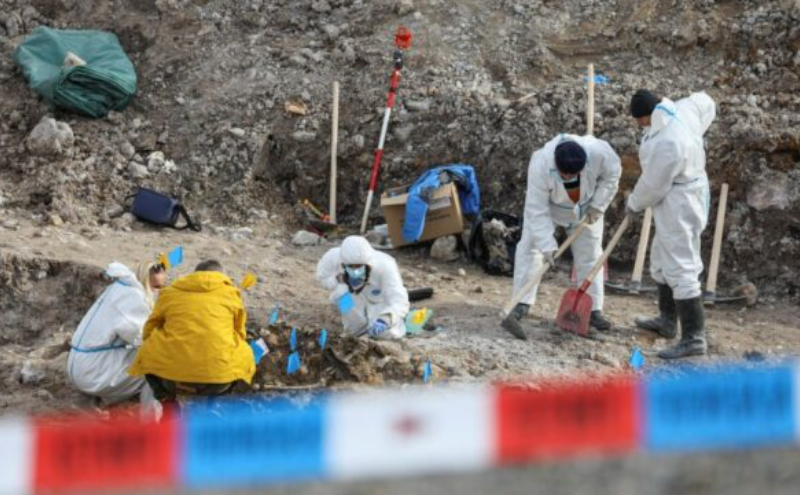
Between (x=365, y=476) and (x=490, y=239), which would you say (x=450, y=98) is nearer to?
(x=490, y=239)

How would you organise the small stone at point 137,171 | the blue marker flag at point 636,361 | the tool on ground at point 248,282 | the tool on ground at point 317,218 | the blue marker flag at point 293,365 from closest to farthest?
the blue marker flag at point 636,361 → the blue marker flag at point 293,365 → the tool on ground at point 248,282 → the tool on ground at point 317,218 → the small stone at point 137,171

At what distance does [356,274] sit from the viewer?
8.14 meters

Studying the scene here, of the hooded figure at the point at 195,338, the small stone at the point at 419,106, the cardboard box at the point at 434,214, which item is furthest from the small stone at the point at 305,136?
the hooded figure at the point at 195,338

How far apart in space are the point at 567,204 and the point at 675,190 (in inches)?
33.0

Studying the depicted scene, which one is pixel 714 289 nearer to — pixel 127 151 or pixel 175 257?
pixel 175 257

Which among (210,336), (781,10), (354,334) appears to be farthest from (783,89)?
(210,336)

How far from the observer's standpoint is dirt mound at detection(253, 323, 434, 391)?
7520 mm

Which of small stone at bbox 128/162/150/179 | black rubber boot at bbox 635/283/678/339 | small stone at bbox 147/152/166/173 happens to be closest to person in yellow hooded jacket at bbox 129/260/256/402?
black rubber boot at bbox 635/283/678/339

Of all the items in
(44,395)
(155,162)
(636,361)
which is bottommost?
(44,395)

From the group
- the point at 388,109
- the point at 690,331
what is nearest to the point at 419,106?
the point at 388,109

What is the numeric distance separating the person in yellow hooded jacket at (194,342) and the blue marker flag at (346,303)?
1173 millimetres

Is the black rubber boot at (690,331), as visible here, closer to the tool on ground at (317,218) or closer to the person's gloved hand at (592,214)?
the person's gloved hand at (592,214)

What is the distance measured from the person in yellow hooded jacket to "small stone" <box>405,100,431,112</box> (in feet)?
15.0

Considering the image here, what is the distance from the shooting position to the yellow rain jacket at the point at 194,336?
6809 millimetres
